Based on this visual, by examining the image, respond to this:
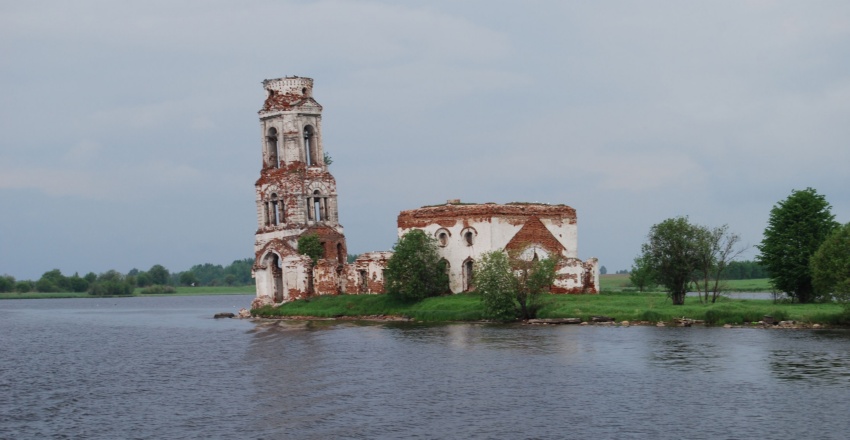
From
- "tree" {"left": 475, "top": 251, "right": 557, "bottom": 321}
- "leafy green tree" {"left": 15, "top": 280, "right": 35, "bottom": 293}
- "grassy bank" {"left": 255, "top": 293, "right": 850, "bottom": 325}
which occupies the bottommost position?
"grassy bank" {"left": 255, "top": 293, "right": 850, "bottom": 325}

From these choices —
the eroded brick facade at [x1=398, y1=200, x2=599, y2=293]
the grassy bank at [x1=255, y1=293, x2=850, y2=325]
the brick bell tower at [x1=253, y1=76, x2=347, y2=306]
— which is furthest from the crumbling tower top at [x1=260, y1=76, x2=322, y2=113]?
the grassy bank at [x1=255, y1=293, x2=850, y2=325]

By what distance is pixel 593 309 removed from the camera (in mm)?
58188

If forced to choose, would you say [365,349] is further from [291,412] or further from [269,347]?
[291,412]

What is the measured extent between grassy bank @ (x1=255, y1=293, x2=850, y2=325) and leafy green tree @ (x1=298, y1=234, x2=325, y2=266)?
383cm

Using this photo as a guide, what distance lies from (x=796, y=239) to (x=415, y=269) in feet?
77.0

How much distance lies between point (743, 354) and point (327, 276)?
3945 centimetres

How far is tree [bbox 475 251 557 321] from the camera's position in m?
58.1

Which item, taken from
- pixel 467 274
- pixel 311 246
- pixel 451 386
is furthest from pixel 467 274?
pixel 451 386

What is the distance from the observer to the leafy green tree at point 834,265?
5047 centimetres

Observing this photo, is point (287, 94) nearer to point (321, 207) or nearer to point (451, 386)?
point (321, 207)

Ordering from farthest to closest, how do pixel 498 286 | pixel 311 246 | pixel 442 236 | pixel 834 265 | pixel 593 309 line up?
pixel 311 246 → pixel 442 236 → pixel 498 286 → pixel 593 309 → pixel 834 265

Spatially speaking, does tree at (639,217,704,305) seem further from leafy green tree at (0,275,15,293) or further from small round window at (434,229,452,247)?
leafy green tree at (0,275,15,293)

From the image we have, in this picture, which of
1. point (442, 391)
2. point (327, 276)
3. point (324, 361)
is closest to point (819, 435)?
point (442, 391)

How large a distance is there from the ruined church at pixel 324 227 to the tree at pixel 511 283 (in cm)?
589
